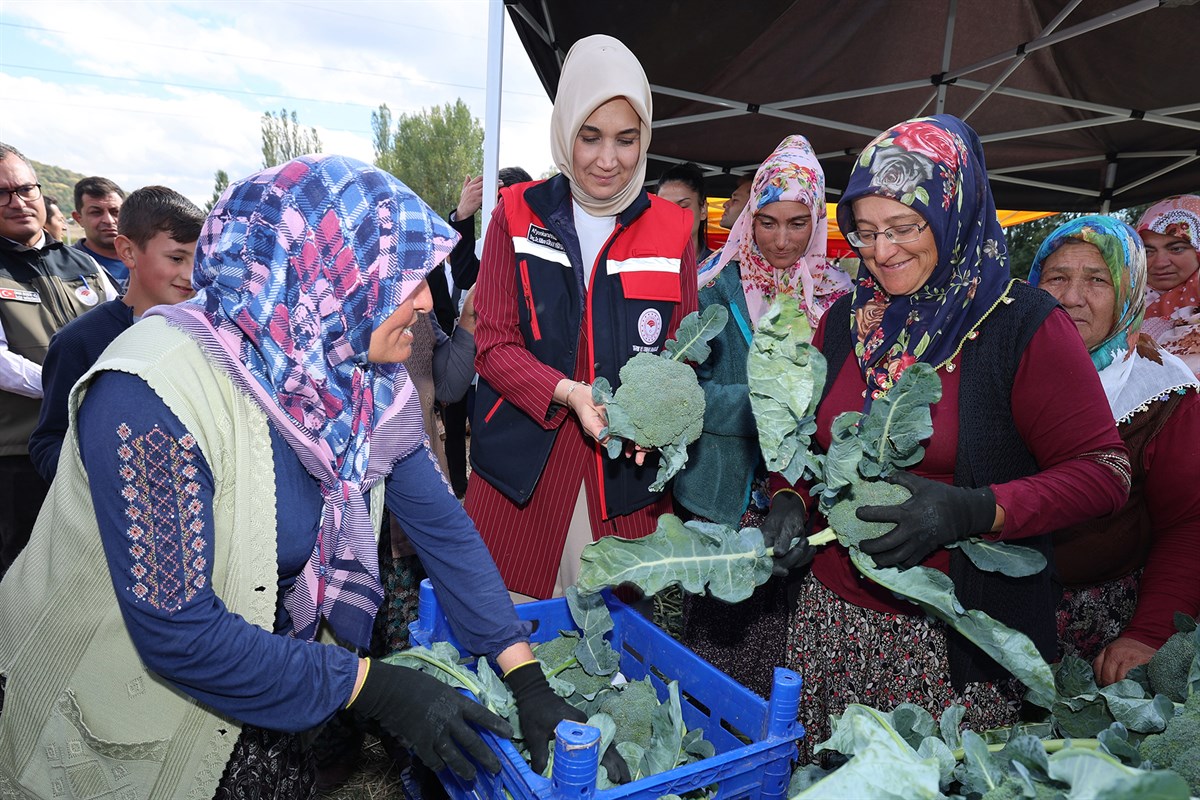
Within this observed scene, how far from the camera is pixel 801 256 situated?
255 centimetres

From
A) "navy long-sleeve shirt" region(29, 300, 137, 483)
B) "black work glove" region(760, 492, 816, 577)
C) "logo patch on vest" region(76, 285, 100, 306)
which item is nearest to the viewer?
"black work glove" region(760, 492, 816, 577)

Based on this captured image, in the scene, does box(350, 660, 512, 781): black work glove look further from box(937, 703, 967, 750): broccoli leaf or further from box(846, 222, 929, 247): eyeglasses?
box(846, 222, 929, 247): eyeglasses

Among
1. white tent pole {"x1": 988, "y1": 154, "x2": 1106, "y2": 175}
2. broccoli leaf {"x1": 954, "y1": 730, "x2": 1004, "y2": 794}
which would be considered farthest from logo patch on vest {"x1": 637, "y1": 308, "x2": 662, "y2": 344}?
white tent pole {"x1": 988, "y1": 154, "x2": 1106, "y2": 175}

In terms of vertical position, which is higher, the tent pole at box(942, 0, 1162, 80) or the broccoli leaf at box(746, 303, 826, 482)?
the tent pole at box(942, 0, 1162, 80)

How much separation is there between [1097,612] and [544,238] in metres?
1.97

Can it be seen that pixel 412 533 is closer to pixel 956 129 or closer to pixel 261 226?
pixel 261 226

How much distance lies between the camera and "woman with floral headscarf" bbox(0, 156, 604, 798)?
3.67 ft

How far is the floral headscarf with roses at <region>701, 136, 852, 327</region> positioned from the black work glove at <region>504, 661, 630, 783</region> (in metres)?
1.47

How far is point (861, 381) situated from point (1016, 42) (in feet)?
15.8

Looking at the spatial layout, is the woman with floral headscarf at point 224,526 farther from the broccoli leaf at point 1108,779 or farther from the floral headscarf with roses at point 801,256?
the floral headscarf with roses at point 801,256

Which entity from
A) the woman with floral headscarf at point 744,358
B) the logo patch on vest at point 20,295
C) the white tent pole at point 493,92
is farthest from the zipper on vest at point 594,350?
the logo patch on vest at point 20,295

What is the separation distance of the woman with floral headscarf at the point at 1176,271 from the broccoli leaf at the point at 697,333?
7.94 feet

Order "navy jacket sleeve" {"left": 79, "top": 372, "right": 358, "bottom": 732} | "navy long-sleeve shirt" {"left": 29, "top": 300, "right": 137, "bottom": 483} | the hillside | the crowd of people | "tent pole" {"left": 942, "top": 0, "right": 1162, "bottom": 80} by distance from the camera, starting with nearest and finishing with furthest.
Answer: "navy jacket sleeve" {"left": 79, "top": 372, "right": 358, "bottom": 732}
the crowd of people
"navy long-sleeve shirt" {"left": 29, "top": 300, "right": 137, "bottom": 483}
"tent pole" {"left": 942, "top": 0, "right": 1162, "bottom": 80}
the hillside

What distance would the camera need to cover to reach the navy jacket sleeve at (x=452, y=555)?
1.56 m
